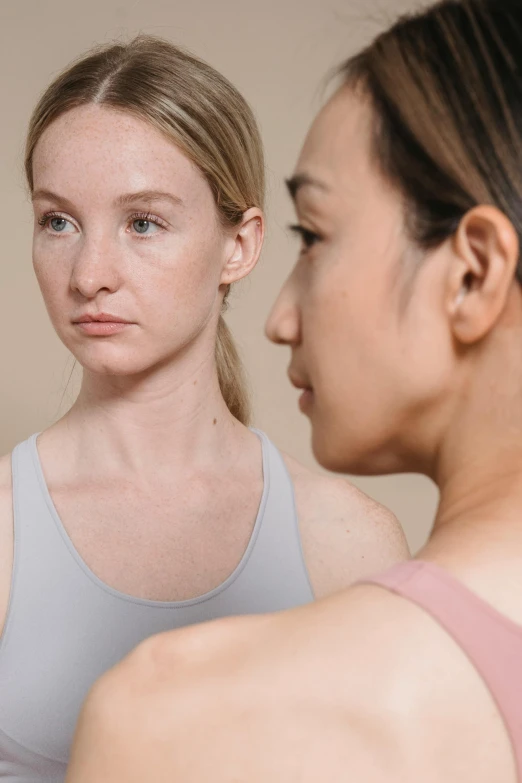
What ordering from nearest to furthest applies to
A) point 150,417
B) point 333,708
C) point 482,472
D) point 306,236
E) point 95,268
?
point 333,708
point 482,472
point 306,236
point 95,268
point 150,417

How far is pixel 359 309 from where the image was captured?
2.96 feet

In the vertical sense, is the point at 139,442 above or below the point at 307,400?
below

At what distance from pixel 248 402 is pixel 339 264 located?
1079mm

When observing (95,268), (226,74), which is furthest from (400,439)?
(226,74)

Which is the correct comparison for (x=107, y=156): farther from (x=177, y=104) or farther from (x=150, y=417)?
(x=150, y=417)

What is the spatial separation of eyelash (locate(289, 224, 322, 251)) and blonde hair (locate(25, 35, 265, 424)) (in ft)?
2.27

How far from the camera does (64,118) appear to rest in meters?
1.63

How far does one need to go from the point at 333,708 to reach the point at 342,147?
1.51ft

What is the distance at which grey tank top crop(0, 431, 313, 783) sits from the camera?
1562 millimetres

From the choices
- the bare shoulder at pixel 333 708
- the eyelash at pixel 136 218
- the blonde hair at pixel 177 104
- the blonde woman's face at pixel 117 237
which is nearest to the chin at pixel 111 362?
the blonde woman's face at pixel 117 237

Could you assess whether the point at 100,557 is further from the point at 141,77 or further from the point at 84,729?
the point at 84,729

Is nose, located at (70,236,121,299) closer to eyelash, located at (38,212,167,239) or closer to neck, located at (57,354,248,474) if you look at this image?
eyelash, located at (38,212,167,239)

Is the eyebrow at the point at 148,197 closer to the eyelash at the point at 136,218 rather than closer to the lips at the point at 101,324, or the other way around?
the eyelash at the point at 136,218

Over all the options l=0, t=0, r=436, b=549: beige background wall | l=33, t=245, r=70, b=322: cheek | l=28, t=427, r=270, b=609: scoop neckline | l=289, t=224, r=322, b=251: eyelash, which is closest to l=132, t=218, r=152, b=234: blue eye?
l=33, t=245, r=70, b=322: cheek
